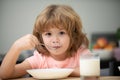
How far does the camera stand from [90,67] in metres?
0.73

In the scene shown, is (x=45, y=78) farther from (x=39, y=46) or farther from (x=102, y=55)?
(x=102, y=55)

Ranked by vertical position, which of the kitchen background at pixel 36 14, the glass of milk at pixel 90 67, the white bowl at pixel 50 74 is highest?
the kitchen background at pixel 36 14

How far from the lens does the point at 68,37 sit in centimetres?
108

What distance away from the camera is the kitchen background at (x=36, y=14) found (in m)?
1.22

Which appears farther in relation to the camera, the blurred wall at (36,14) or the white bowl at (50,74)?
the blurred wall at (36,14)

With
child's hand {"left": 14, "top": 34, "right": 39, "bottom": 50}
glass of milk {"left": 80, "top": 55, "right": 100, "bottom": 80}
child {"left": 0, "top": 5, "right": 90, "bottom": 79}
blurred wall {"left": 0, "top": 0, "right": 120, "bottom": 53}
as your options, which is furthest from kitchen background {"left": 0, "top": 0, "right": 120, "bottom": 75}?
glass of milk {"left": 80, "top": 55, "right": 100, "bottom": 80}

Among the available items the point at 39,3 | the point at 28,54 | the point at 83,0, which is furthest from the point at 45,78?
the point at 83,0

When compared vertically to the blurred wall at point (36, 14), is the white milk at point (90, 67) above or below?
below

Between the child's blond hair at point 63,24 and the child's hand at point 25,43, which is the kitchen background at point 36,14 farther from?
the child's hand at point 25,43

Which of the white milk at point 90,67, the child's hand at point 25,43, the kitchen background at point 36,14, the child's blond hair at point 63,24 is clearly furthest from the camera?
the kitchen background at point 36,14

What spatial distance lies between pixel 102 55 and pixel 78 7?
25 cm

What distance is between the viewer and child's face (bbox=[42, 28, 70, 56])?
101cm

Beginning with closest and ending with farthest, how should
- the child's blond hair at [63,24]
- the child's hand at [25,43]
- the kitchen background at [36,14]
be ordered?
the child's hand at [25,43] → the child's blond hair at [63,24] → the kitchen background at [36,14]


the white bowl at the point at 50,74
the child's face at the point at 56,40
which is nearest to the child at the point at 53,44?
the child's face at the point at 56,40
